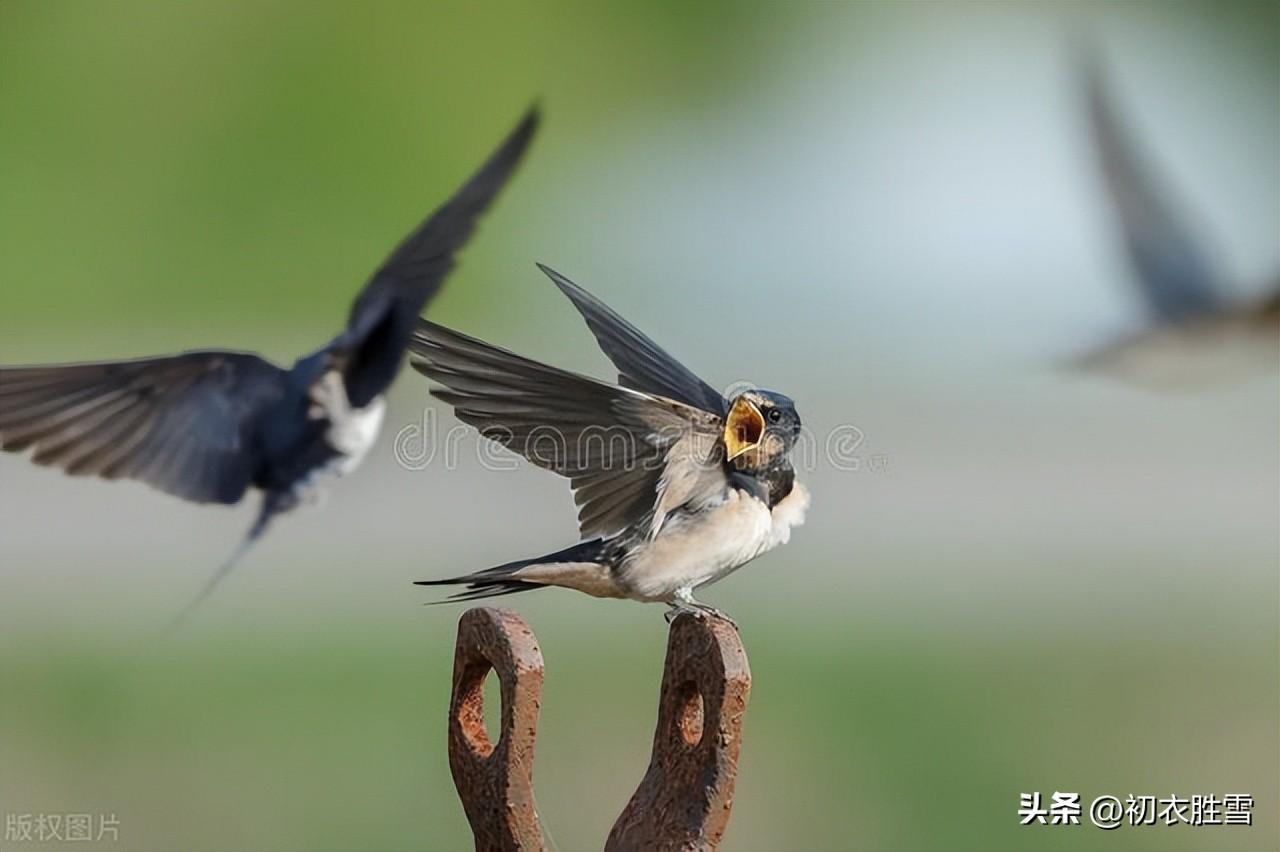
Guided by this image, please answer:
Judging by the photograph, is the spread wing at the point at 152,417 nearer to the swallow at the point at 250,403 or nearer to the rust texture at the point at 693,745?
the swallow at the point at 250,403

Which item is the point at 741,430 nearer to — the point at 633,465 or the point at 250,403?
the point at 633,465

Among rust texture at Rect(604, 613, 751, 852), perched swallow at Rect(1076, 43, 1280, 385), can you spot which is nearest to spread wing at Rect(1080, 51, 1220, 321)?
perched swallow at Rect(1076, 43, 1280, 385)

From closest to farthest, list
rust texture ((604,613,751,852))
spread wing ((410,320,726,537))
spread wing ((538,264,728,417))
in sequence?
1. rust texture ((604,613,751,852))
2. spread wing ((410,320,726,537))
3. spread wing ((538,264,728,417))

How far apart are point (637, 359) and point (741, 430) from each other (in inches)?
7.9

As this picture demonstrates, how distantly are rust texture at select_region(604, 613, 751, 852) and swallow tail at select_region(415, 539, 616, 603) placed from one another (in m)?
0.20

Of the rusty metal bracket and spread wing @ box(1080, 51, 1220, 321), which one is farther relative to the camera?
spread wing @ box(1080, 51, 1220, 321)

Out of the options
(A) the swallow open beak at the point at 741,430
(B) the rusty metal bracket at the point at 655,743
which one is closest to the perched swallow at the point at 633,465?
(A) the swallow open beak at the point at 741,430

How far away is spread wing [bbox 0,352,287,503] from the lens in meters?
1.42

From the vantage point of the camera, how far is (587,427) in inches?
54.9

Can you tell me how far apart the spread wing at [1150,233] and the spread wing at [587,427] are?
0.78 m

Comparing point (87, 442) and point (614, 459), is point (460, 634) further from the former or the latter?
point (87, 442)

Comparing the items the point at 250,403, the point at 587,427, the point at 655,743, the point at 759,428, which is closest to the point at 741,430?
the point at 759,428

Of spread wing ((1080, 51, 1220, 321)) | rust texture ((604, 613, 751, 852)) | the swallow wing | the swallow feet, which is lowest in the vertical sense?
rust texture ((604, 613, 751, 852))

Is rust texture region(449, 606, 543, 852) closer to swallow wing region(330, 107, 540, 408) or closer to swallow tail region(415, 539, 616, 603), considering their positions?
swallow tail region(415, 539, 616, 603)
